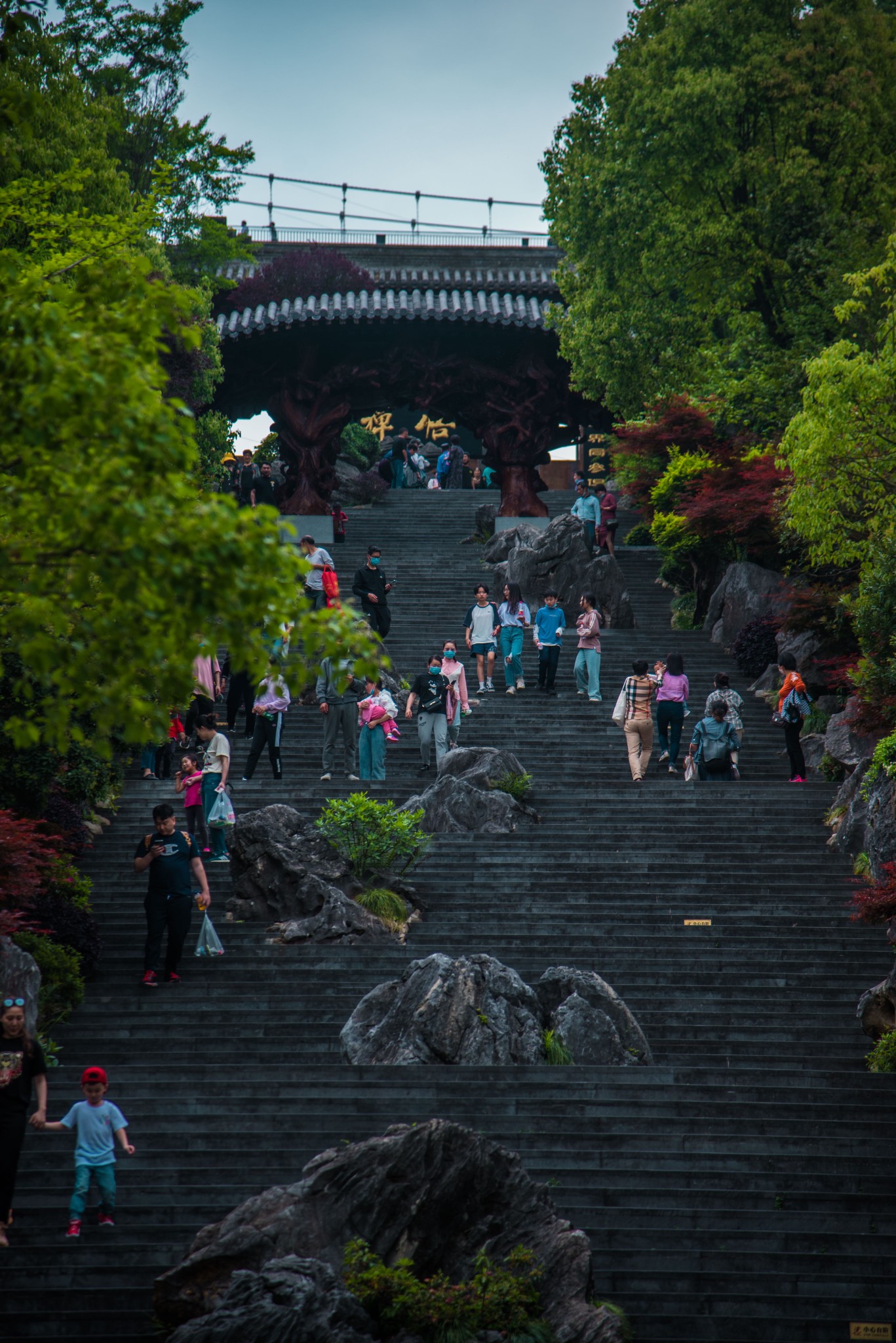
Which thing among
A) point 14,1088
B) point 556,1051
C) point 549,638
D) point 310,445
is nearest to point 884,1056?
point 556,1051

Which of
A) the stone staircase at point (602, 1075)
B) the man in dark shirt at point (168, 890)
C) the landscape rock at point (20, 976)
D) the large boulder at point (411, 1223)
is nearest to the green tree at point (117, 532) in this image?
the large boulder at point (411, 1223)

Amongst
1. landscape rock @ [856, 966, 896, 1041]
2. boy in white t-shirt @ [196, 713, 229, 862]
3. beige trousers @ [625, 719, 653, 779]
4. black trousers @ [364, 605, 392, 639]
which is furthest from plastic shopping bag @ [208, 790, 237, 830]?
black trousers @ [364, 605, 392, 639]

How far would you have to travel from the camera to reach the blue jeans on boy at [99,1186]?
344 inches

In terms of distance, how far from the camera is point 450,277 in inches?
1523

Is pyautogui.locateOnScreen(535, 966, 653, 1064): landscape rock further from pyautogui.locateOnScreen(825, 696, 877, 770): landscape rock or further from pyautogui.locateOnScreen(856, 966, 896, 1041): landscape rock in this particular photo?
pyautogui.locateOnScreen(825, 696, 877, 770): landscape rock

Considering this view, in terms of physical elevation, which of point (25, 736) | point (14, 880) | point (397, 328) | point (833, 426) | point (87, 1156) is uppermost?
point (397, 328)

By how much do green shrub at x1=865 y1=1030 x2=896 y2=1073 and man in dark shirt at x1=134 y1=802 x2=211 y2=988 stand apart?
18.9ft

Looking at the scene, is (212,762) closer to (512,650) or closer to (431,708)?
(431,708)

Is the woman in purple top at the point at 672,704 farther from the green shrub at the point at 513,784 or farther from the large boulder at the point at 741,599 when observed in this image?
the large boulder at the point at 741,599

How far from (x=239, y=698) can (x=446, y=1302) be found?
12.1 metres

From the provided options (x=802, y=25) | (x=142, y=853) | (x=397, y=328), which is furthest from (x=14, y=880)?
(x=397, y=328)

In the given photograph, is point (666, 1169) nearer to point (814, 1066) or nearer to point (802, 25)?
point (814, 1066)

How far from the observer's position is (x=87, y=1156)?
8742 millimetres

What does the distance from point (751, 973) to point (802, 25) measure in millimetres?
17672
